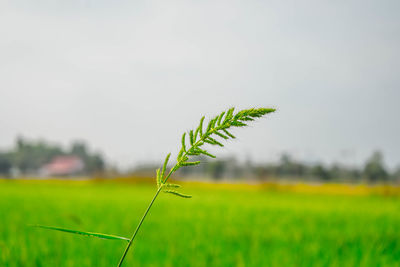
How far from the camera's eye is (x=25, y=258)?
3061 millimetres

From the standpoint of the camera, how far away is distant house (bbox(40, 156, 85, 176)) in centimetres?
12800

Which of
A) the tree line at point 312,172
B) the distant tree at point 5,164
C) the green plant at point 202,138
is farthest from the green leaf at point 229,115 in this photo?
the distant tree at point 5,164

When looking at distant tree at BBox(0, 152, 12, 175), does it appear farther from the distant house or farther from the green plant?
the green plant

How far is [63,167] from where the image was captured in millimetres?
129500

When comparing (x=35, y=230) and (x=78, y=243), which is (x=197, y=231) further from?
(x=35, y=230)

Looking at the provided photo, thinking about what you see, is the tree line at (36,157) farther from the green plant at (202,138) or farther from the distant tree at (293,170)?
the green plant at (202,138)

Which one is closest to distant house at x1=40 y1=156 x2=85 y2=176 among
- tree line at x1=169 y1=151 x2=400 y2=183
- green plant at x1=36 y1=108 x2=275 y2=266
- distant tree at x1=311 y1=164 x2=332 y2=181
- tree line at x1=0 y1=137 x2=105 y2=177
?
tree line at x1=0 y1=137 x2=105 y2=177

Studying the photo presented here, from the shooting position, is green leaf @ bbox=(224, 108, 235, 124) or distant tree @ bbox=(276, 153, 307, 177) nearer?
green leaf @ bbox=(224, 108, 235, 124)

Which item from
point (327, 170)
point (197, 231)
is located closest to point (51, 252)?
point (197, 231)

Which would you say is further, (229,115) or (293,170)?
(293,170)

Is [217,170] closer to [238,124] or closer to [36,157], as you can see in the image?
[36,157]

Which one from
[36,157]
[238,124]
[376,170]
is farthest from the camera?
[36,157]

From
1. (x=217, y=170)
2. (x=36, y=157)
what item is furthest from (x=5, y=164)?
(x=217, y=170)

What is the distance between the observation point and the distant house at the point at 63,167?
128m
